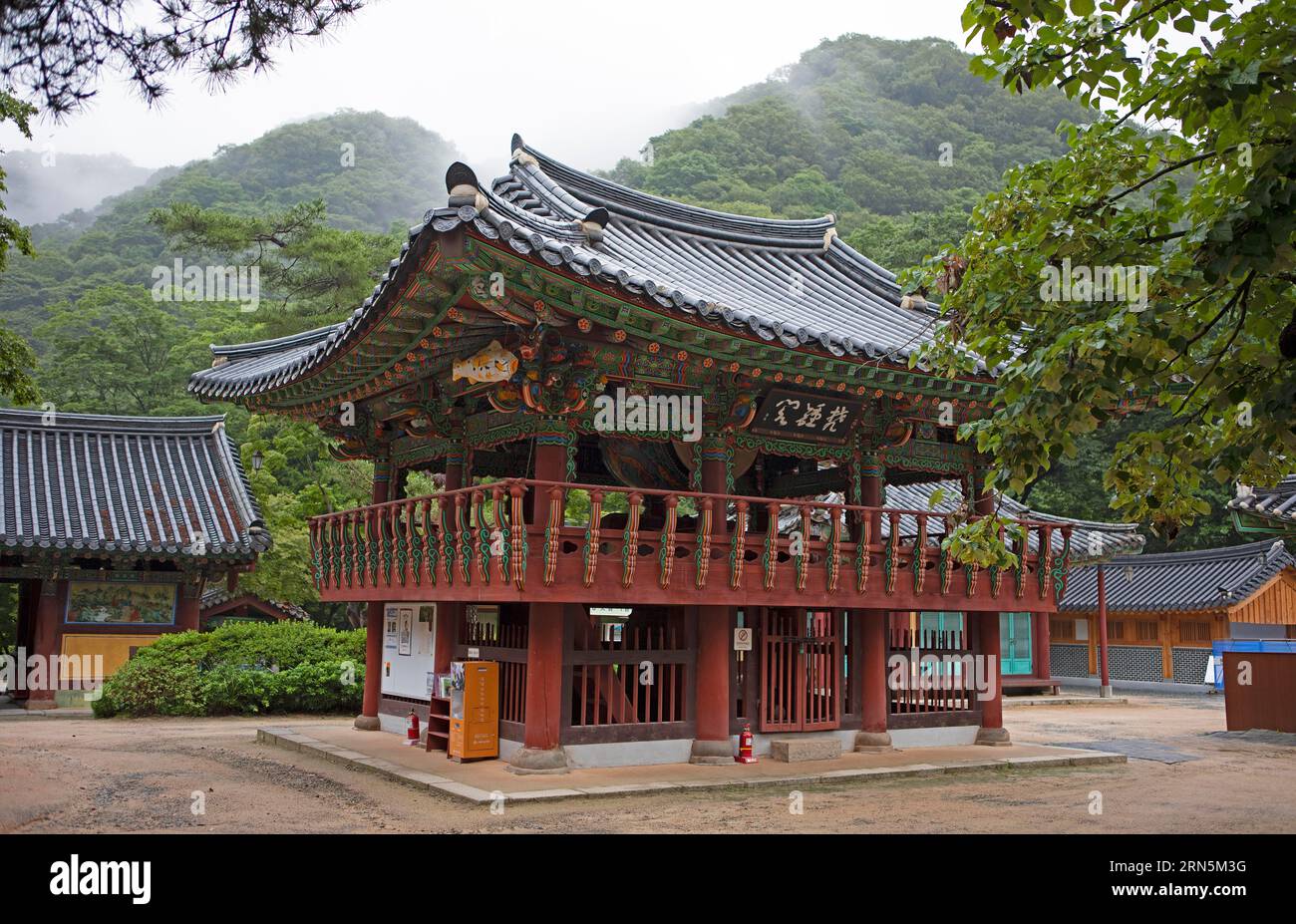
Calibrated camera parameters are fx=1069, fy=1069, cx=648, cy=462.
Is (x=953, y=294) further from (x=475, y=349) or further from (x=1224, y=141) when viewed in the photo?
(x=475, y=349)

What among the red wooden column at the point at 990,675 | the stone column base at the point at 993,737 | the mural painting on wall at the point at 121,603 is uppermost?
the mural painting on wall at the point at 121,603

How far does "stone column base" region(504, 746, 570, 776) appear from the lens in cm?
1174

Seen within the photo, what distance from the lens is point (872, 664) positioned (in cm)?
1448

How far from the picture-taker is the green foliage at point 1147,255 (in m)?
5.77

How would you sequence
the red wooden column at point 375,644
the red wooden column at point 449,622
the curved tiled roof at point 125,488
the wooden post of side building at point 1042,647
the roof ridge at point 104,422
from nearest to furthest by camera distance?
1. the red wooden column at point 449,622
2. the red wooden column at point 375,644
3. the curved tiled roof at point 125,488
4. the roof ridge at point 104,422
5. the wooden post of side building at point 1042,647

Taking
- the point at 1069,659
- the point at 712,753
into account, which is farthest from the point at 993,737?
the point at 1069,659

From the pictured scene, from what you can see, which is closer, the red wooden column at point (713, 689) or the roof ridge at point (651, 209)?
the red wooden column at point (713, 689)

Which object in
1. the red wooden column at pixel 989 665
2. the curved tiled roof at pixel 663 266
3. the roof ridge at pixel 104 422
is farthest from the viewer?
the roof ridge at pixel 104 422

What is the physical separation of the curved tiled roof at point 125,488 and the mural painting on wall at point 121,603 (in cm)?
111

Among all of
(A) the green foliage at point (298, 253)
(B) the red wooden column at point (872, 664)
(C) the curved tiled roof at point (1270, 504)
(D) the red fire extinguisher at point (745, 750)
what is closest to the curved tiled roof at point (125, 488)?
(D) the red fire extinguisher at point (745, 750)

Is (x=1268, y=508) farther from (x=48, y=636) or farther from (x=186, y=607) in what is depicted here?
(x=48, y=636)

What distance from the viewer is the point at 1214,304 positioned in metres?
7.00

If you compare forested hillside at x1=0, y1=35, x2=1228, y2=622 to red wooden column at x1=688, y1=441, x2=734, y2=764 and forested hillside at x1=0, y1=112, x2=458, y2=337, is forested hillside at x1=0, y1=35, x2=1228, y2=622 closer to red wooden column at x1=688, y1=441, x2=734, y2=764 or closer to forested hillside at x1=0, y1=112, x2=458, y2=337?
forested hillside at x1=0, y1=112, x2=458, y2=337

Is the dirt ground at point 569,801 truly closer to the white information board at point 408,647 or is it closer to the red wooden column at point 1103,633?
the white information board at point 408,647
